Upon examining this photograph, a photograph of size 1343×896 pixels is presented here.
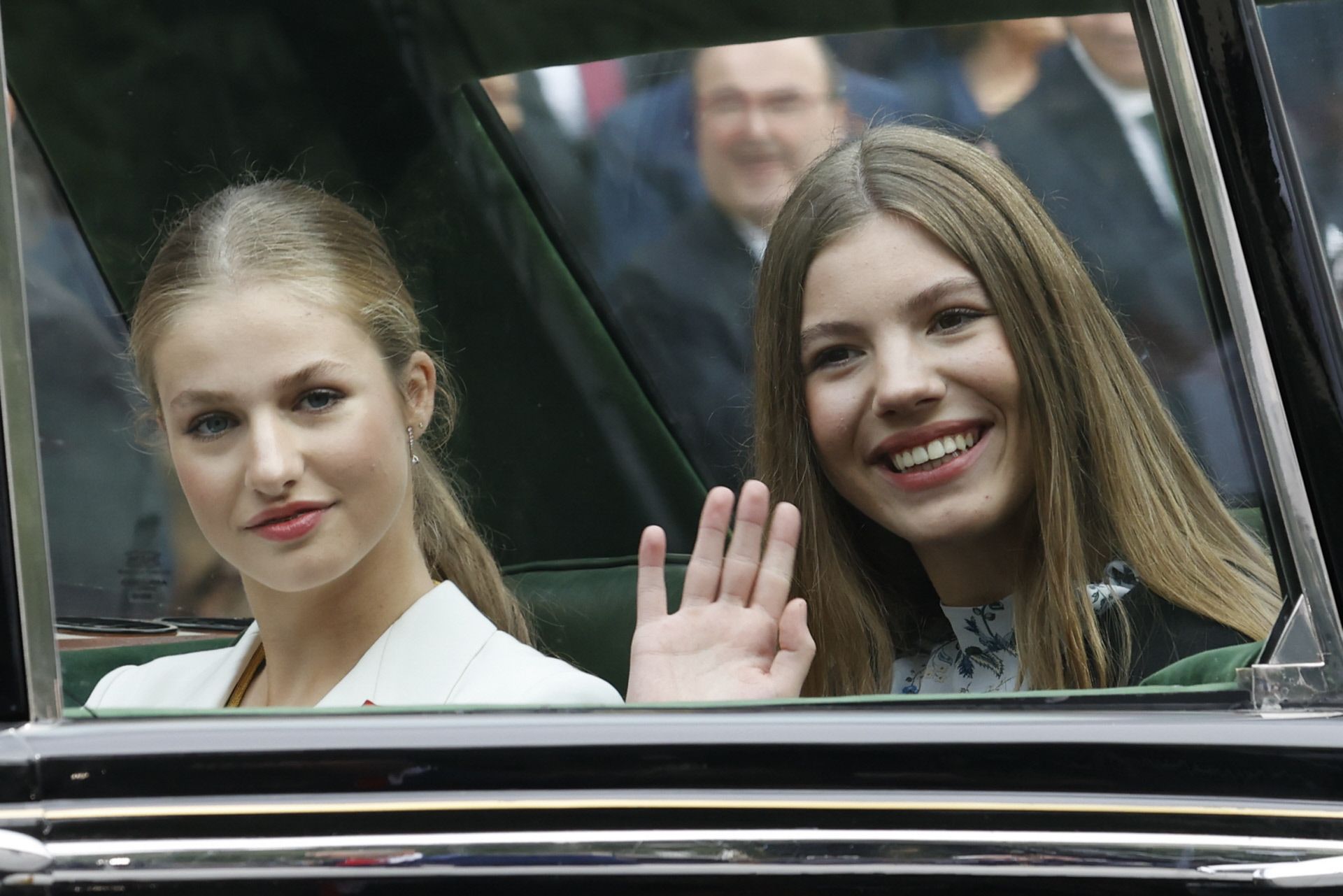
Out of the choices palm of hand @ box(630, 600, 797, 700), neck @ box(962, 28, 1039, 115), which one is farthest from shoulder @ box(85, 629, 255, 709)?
neck @ box(962, 28, 1039, 115)

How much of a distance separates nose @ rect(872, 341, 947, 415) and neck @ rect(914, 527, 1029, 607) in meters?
0.18

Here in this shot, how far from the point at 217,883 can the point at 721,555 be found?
2.15 ft

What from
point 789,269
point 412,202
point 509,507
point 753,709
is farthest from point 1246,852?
point 412,202

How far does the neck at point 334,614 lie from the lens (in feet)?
5.05

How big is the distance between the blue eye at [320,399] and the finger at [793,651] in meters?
0.56

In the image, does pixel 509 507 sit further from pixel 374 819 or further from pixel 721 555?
pixel 374 819

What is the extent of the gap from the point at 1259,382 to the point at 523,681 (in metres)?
0.73

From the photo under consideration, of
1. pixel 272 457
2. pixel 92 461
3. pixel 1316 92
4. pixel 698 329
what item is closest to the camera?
pixel 1316 92

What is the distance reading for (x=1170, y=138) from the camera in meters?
1.25

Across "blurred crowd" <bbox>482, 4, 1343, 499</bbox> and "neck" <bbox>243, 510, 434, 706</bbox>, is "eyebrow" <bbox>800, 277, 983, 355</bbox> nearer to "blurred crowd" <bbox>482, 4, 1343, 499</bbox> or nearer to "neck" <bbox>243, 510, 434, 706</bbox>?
"blurred crowd" <bbox>482, 4, 1343, 499</bbox>

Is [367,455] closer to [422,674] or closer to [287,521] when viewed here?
[287,521]

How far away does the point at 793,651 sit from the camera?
1518mm

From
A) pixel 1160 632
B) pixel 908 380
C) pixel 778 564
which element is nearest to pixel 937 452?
pixel 908 380

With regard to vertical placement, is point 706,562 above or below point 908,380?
below
